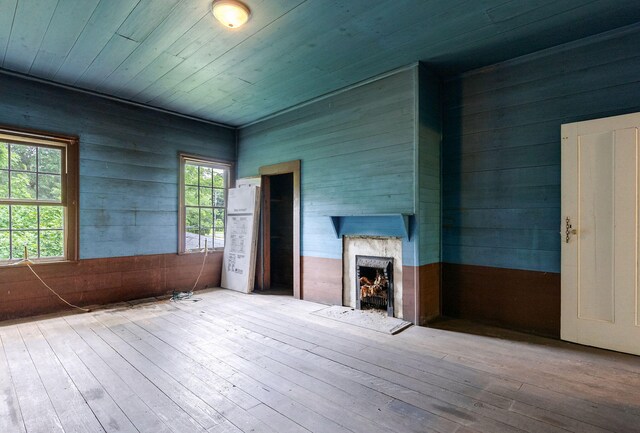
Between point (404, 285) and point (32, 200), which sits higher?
point (32, 200)

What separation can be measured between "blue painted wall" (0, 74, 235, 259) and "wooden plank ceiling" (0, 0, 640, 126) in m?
0.34

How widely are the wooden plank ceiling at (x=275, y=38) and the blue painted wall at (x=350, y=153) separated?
1.01 feet

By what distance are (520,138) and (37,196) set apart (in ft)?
18.0

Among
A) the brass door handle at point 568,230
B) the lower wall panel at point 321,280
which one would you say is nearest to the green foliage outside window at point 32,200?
the lower wall panel at point 321,280

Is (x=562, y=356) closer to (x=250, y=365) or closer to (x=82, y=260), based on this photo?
(x=250, y=365)

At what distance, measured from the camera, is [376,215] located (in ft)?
12.2

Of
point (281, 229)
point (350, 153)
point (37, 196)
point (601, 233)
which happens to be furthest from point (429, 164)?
point (37, 196)

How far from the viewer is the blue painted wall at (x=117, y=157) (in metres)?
3.92

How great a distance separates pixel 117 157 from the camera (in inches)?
177

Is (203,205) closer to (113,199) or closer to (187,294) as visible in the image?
(113,199)

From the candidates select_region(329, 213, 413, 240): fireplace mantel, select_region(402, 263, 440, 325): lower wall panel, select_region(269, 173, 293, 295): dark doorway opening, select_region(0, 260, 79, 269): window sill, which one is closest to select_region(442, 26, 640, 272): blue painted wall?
select_region(402, 263, 440, 325): lower wall panel

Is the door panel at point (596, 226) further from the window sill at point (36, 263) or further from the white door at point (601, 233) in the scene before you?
the window sill at point (36, 263)

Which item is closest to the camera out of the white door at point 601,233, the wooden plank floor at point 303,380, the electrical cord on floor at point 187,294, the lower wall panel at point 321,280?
the wooden plank floor at point 303,380

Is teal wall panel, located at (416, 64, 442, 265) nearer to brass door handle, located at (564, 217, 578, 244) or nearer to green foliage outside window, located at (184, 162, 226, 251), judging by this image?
brass door handle, located at (564, 217, 578, 244)
